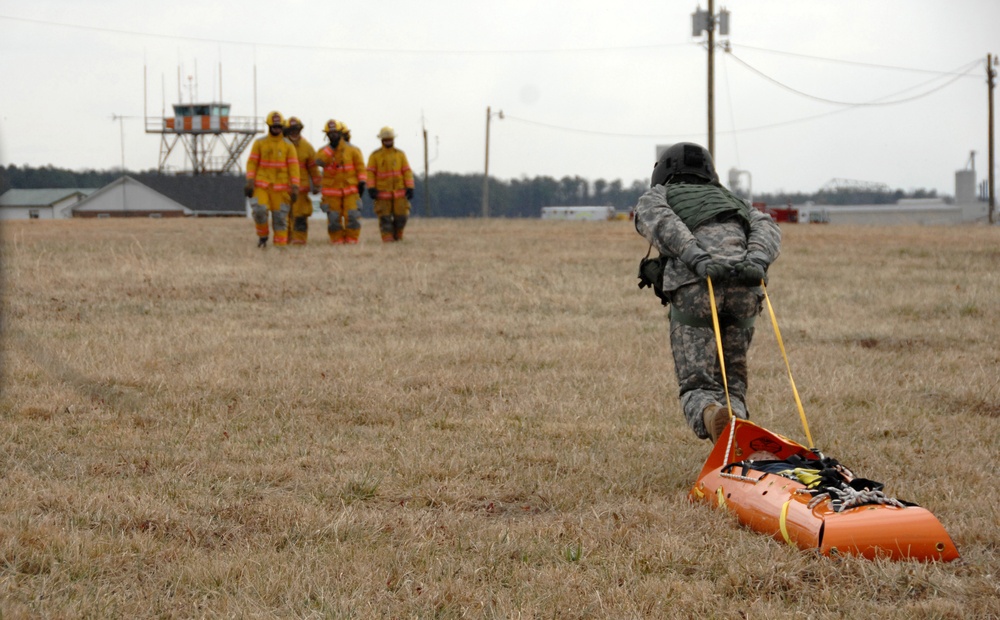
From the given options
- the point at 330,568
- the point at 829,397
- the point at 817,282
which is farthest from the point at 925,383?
the point at 817,282

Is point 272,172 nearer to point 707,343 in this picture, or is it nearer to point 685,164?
point 685,164

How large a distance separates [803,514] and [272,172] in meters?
15.6

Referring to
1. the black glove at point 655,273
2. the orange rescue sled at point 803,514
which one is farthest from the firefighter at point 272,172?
the orange rescue sled at point 803,514

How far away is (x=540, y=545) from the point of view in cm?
428

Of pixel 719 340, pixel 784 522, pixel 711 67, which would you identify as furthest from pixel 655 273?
pixel 711 67

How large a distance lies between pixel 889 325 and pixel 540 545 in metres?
8.34

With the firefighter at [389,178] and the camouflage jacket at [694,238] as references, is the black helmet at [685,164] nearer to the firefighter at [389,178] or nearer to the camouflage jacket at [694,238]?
the camouflage jacket at [694,238]

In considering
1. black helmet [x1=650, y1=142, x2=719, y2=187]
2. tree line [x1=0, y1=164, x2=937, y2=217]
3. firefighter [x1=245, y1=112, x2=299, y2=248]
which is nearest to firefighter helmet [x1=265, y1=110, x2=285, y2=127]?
firefighter [x1=245, y1=112, x2=299, y2=248]

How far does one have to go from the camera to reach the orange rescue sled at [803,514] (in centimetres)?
401

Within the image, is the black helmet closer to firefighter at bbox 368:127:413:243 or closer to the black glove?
the black glove

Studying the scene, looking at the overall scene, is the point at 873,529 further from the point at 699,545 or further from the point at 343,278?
the point at 343,278

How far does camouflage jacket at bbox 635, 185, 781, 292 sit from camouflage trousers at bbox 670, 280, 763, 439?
0.41 ft

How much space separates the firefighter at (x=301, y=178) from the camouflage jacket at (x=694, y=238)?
14298 mm

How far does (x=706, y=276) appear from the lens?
5094mm
